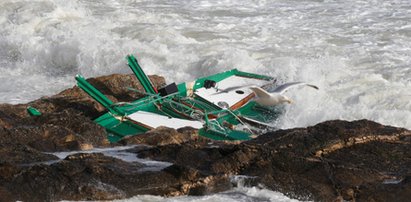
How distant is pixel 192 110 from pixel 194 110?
0.04 meters

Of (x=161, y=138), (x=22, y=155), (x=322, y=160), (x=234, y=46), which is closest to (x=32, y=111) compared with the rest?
(x=161, y=138)

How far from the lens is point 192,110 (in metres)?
11.2

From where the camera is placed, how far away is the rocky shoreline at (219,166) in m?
6.12

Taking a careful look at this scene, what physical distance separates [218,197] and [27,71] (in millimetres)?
12089

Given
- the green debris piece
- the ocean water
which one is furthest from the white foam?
the green debris piece

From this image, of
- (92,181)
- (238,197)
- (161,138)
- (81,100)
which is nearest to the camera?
(92,181)

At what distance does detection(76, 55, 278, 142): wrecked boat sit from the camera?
10.5 m

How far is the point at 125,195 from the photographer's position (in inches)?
240

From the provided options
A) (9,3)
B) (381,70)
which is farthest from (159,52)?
(9,3)

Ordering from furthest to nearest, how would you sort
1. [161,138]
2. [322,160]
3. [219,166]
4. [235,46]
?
1. [235,46]
2. [161,138]
3. [322,160]
4. [219,166]

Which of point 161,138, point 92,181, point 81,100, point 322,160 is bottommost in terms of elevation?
point 81,100

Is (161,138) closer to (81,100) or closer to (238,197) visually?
(238,197)

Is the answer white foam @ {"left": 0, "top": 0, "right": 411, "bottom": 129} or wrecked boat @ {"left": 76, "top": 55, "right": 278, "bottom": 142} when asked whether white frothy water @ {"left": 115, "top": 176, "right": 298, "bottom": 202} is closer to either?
wrecked boat @ {"left": 76, "top": 55, "right": 278, "bottom": 142}

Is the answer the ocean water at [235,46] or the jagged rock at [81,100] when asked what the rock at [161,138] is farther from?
the ocean water at [235,46]
